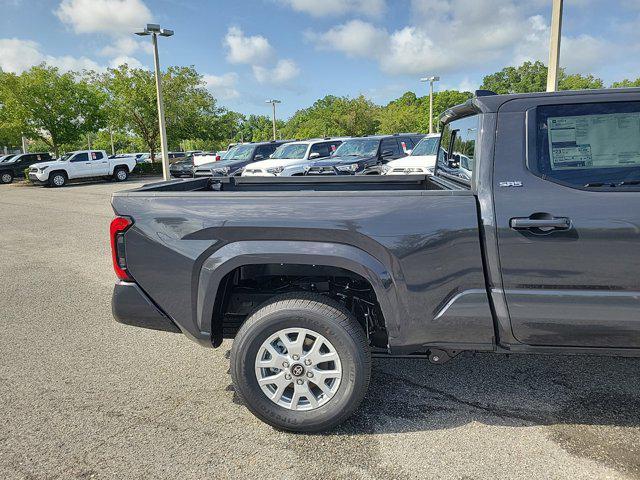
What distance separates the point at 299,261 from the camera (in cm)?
272

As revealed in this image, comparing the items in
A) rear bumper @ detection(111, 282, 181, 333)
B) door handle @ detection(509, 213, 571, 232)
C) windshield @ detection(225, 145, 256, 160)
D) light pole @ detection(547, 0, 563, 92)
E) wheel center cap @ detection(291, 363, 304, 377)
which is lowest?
wheel center cap @ detection(291, 363, 304, 377)

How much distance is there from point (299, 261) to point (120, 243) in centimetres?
109

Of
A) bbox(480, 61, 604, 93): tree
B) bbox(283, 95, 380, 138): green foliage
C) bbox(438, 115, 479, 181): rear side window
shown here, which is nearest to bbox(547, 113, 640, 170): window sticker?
bbox(438, 115, 479, 181): rear side window

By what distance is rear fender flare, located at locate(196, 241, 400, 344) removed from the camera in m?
2.65

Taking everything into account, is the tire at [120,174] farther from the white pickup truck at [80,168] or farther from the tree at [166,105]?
the tree at [166,105]

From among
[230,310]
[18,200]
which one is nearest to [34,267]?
[230,310]

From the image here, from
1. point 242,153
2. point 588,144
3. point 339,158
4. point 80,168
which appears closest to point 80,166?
point 80,168

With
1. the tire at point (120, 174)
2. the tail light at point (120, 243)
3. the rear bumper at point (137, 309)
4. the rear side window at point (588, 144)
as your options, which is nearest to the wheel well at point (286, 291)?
the rear bumper at point (137, 309)

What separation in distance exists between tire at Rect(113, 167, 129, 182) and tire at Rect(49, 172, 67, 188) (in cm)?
279

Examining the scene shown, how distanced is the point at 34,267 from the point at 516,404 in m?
6.72

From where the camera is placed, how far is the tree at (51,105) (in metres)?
26.4

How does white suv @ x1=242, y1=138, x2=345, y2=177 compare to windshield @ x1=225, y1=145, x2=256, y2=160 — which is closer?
white suv @ x1=242, y1=138, x2=345, y2=177

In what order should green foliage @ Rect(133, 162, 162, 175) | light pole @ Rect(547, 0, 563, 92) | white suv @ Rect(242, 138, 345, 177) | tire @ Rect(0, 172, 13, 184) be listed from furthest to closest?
green foliage @ Rect(133, 162, 162, 175)
tire @ Rect(0, 172, 13, 184)
white suv @ Rect(242, 138, 345, 177)
light pole @ Rect(547, 0, 563, 92)

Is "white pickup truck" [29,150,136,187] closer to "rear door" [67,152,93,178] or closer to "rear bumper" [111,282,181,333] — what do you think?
"rear door" [67,152,93,178]
